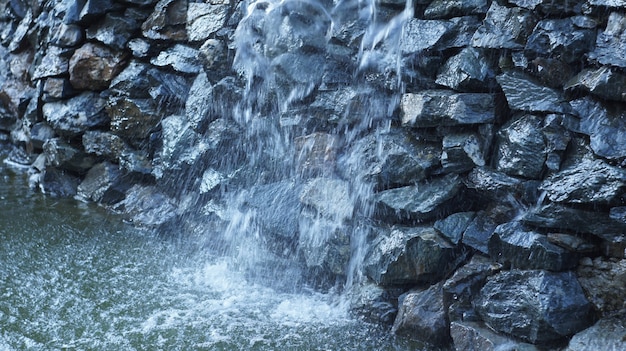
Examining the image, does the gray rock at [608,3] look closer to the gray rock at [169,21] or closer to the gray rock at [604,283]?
the gray rock at [604,283]

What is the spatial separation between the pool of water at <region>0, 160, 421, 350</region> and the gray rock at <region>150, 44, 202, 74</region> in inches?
66.5

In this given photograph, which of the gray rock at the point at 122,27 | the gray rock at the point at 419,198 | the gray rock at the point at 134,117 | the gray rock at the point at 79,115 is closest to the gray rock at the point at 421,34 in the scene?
the gray rock at the point at 419,198

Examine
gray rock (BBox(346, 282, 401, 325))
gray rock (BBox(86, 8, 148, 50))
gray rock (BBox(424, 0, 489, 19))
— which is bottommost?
gray rock (BBox(346, 282, 401, 325))

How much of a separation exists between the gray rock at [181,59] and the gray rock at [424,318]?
3314 mm

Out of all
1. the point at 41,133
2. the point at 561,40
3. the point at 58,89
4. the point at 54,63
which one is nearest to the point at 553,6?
the point at 561,40

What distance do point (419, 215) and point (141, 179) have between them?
3.46 meters

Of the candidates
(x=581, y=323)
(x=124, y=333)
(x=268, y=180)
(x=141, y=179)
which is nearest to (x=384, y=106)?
(x=268, y=180)

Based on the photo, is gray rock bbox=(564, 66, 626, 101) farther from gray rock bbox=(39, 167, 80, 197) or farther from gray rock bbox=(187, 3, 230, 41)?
gray rock bbox=(39, 167, 80, 197)

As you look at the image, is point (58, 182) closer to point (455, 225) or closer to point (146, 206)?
point (146, 206)

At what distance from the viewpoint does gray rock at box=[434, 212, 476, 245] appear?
4.20 meters

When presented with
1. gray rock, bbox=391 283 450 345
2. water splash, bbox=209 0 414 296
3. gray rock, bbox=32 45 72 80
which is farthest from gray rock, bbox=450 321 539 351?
gray rock, bbox=32 45 72 80

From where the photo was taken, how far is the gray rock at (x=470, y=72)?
421 cm

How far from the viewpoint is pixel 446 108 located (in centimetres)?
427

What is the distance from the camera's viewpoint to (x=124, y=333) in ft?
13.9
